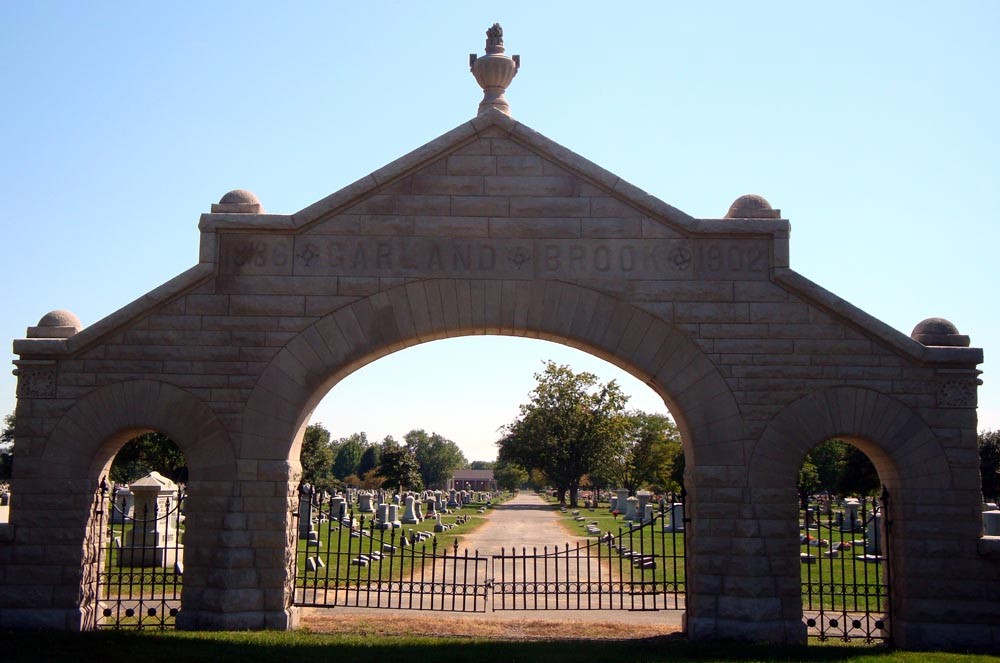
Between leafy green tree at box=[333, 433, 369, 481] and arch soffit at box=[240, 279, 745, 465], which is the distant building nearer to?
leafy green tree at box=[333, 433, 369, 481]

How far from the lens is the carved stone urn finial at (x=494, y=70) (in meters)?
12.7

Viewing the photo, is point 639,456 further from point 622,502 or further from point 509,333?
point 509,333

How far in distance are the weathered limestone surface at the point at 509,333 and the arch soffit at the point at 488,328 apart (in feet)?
0.10

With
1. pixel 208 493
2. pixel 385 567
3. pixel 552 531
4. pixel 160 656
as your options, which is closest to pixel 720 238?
pixel 208 493

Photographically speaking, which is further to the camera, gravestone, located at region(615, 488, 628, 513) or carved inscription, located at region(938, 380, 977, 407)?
gravestone, located at region(615, 488, 628, 513)

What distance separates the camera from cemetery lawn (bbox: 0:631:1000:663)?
987cm

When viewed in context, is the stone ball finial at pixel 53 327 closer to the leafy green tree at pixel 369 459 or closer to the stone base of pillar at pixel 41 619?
the stone base of pillar at pixel 41 619

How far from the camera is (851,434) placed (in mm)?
11586

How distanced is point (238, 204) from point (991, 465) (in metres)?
43.0

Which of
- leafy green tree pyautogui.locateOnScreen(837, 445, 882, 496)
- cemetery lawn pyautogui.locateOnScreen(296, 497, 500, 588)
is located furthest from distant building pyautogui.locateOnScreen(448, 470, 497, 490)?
cemetery lawn pyautogui.locateOnScreen(296, 497, 500, 588)

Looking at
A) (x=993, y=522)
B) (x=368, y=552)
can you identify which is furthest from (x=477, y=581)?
(x=993, y=522)

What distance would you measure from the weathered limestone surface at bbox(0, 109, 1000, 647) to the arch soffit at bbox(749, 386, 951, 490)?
27 mm

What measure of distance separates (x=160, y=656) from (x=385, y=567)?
11.3 m

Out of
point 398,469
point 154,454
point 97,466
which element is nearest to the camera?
point 97,466
